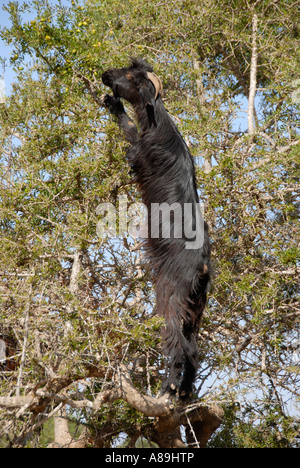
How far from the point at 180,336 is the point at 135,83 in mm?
2444

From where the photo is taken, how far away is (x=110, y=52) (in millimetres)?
5867

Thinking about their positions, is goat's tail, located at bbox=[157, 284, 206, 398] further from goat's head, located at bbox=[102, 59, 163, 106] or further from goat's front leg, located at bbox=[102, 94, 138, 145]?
goat's head, located at bbox=[102, 59, 163, 106]

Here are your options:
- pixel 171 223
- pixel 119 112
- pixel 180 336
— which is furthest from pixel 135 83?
pixel 180 336

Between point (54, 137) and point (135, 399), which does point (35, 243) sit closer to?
point (54, 137)

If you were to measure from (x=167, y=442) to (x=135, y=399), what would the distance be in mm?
1345

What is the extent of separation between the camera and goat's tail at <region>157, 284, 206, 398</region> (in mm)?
3930

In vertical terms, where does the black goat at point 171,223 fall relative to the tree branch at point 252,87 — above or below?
below

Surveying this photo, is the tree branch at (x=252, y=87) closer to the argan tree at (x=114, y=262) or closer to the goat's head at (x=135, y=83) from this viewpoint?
the argan tree at (x=114, y=262)

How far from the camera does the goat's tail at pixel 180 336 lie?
Result: 12.9 feet

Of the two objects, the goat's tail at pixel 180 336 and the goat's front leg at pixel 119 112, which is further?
the goat's front leg at pixel 119 112

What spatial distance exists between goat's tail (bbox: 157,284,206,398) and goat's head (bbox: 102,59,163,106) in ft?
5.97

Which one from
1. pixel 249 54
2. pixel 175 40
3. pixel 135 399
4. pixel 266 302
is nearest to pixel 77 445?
pixel 135 399


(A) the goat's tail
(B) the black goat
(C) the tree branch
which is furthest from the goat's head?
(C) the tree branch

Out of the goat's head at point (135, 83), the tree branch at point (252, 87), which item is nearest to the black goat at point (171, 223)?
the goat's head at point (135, 83)
